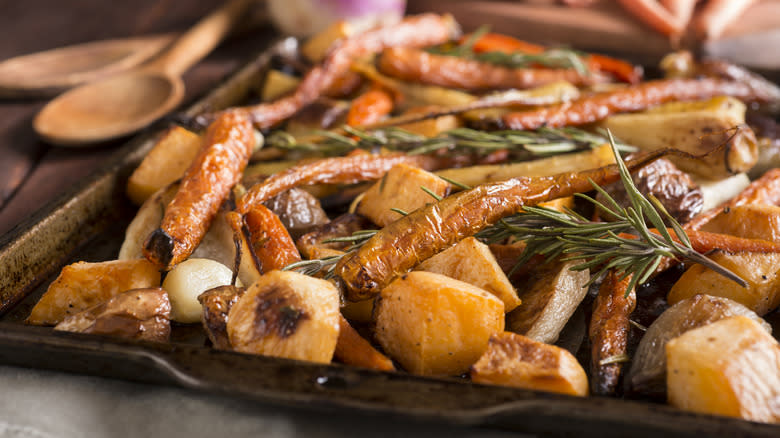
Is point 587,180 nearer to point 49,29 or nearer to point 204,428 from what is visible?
point 204,428

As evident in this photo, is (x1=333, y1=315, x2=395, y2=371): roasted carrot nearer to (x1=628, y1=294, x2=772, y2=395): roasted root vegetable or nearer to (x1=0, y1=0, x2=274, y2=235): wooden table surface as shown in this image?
(x1=628, y1=294, x2=772, y2=395): roasted root vegetable

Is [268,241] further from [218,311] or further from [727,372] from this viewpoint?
[727,372]

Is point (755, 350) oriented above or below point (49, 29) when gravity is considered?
above

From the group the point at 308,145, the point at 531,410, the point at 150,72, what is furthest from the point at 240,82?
the point at 531,410

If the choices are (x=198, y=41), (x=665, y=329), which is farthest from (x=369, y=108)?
(x=665, y=329)

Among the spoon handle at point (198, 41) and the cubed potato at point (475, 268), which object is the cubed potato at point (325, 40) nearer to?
the spoon handle at point (198, 41)

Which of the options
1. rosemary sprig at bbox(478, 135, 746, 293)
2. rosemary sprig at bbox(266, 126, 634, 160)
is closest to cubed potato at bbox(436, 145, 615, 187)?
rosemary sprig at bbox(266, 126, 634, 160)
